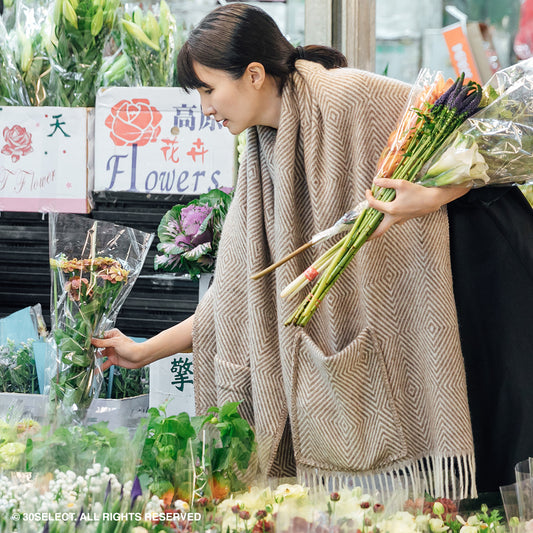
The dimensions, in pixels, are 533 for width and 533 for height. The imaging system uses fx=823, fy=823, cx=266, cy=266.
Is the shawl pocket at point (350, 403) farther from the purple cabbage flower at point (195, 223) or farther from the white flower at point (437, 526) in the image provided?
the purple cabbage flower at point (195, 223)

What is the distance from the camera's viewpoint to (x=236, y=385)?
1.76 m

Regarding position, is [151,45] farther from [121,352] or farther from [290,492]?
[290,492]

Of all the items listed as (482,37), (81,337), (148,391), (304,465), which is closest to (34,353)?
(148,391)

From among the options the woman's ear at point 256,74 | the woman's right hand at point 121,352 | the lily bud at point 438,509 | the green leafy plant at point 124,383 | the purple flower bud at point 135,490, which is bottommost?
the lily bud at point 438,509

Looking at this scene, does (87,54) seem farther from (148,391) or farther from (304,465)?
(304,465)

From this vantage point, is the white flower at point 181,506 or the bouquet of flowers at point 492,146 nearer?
the white flower at point 181,506

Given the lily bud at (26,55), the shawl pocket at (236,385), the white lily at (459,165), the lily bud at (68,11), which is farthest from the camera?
the lily bud at (26,55)

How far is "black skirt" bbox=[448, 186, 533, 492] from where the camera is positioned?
159 centimetres

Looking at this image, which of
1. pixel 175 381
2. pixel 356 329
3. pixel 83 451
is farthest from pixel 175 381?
pixel 83 451

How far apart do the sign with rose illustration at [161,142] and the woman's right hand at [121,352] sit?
739 millimetres

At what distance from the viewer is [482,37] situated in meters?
3.33

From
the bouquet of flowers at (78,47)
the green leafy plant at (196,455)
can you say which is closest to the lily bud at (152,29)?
the bouquet of flowers at (78,47)

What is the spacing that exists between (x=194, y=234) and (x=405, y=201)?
954mm

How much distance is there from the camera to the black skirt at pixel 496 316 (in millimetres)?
1591
